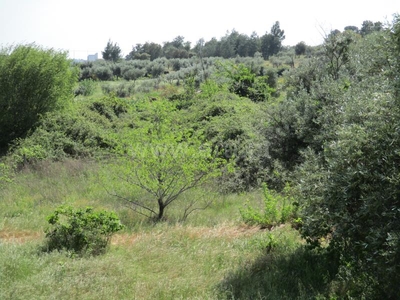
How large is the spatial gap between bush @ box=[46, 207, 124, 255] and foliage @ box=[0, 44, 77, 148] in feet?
42.3

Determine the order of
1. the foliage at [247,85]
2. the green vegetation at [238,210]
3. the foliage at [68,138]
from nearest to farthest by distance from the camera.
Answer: the green vegetation at [238,210]
the foliage at [68,138]
the foliage at [247,85]

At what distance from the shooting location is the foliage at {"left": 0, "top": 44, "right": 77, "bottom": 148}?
17.9 metres

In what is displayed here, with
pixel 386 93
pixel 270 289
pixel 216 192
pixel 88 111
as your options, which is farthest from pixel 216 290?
pixel 88 111

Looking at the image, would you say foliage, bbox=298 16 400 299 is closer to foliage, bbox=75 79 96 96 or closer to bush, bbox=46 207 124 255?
bush, bbox=46 207 124 255

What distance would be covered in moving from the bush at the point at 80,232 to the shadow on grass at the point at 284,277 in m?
2.45

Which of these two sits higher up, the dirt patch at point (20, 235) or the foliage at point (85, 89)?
the foliage at point (85, 89)

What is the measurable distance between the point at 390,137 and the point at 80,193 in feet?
29.3

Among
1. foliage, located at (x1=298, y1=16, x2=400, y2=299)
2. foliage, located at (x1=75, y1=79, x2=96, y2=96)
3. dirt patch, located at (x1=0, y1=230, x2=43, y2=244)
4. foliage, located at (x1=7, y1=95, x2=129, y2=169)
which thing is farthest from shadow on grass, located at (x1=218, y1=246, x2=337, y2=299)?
foliage, located at (x1=75, y1=79, x2=96, y2=96)

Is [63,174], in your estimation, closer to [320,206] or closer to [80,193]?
[80,193]

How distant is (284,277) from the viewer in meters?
5.19

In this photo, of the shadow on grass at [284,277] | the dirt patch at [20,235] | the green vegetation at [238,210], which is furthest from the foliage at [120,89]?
the shadow on grass at [284,277]

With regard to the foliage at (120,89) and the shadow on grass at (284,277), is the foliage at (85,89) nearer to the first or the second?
the foliage at (120,89)

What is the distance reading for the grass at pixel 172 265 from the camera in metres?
4.87

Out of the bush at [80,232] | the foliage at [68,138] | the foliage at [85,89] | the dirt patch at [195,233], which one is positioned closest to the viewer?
the bush at [80,232]
